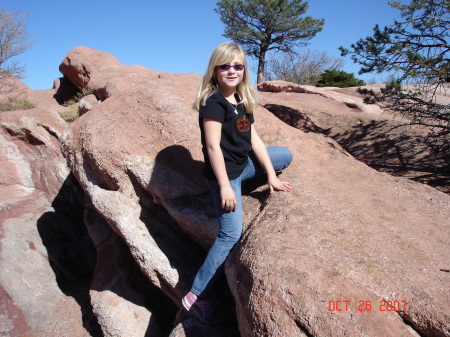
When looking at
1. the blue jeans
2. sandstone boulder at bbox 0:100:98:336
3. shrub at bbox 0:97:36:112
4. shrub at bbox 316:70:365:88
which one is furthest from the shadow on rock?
shrub at bbox 316:70:365:88

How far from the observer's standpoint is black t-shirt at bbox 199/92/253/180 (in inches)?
82.9

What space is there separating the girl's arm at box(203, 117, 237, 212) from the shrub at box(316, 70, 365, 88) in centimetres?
1442

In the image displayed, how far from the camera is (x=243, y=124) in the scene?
2.25 meters

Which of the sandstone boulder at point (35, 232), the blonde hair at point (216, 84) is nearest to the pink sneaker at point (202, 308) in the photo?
the blonde hair at point (216, 84)

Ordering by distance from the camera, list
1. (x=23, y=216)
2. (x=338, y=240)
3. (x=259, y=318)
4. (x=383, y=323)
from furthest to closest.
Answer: (x=23, y=216) → (x=338, y=240) → (x=259, y=318) → (x=383, y=323)

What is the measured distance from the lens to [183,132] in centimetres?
317

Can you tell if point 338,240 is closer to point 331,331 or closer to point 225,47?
point 331,331

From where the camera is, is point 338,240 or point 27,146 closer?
point 338,240

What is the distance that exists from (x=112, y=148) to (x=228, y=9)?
592 inches

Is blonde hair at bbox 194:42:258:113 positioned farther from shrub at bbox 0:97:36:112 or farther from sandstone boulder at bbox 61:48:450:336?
shrub at bbox 0:97:36:112

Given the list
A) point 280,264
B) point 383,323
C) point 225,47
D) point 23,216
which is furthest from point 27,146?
point 383,323

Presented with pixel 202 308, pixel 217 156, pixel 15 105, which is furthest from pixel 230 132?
pixel 15 105

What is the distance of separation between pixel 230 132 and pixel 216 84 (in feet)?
1.08

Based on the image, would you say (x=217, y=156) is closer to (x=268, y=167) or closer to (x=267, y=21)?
(x=268, y=167)
